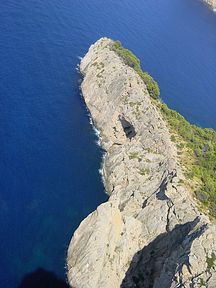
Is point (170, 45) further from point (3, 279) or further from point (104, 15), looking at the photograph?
point (3, 279)

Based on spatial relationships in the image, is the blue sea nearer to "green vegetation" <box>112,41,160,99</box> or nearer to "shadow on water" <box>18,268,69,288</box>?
"shadow on water" <box>18,268,69,288</box>

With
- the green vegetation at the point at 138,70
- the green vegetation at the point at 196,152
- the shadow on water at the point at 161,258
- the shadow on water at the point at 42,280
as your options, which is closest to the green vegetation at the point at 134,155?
the green vegetation at the point at 196,152

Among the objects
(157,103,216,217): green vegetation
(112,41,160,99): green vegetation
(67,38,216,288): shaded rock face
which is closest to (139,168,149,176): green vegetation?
(67,38,216,288): shaded rock face

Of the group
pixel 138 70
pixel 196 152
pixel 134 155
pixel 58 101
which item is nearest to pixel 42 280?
pixel 134 155

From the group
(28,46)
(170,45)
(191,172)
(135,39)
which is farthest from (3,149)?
(170,45)

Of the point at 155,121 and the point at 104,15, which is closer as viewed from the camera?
the point at 155,121

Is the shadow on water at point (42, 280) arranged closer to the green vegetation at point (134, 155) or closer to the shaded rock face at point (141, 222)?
the shaded rock face at point (141, 222)
